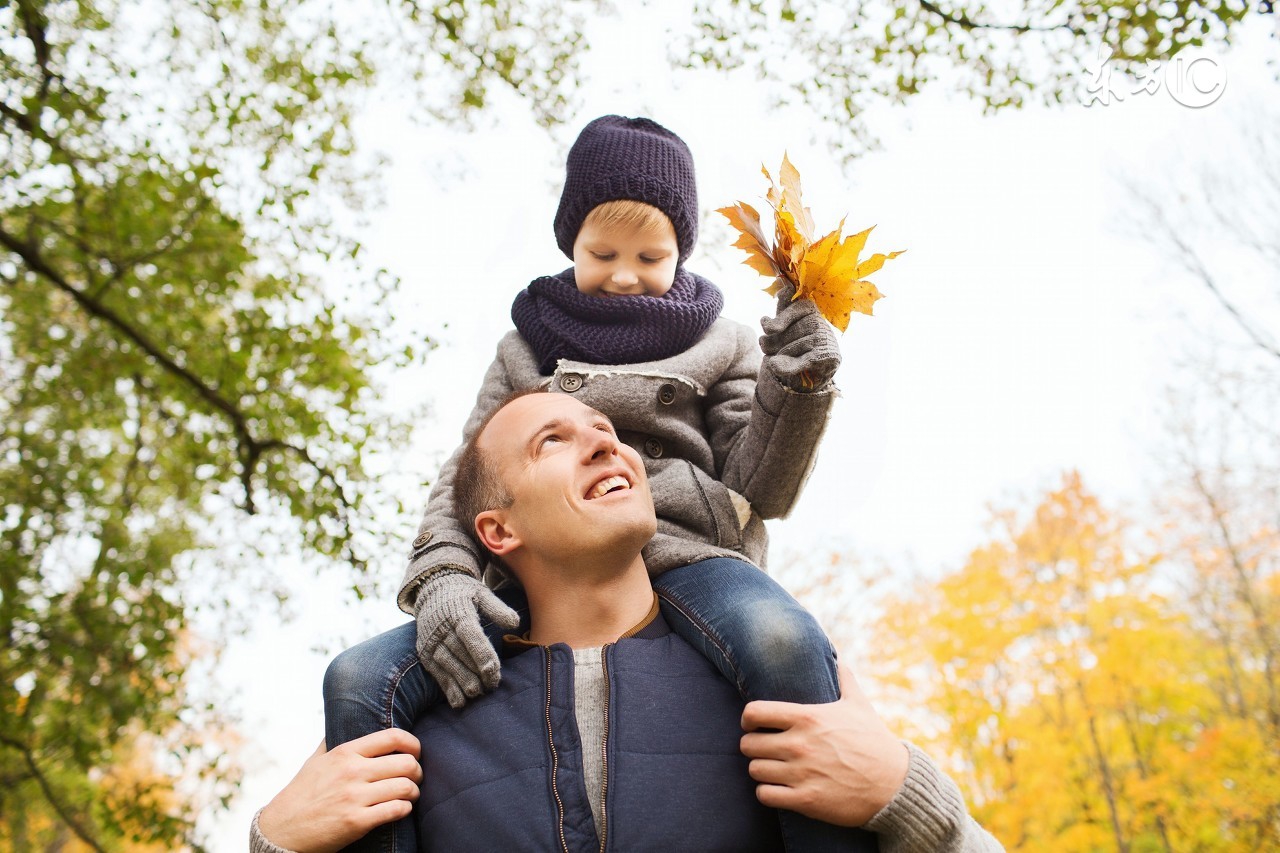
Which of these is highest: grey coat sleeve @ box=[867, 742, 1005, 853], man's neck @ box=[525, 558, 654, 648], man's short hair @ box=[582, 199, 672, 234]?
man's short hair @ box=[582, 199, 672, 234]

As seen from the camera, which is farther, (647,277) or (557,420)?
(647,277)

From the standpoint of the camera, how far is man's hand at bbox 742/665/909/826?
1983mm

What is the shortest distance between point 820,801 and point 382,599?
5596 millimetres

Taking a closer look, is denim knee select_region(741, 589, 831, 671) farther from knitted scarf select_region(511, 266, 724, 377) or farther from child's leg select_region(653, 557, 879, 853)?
knitted scarf select_region(511, 266, 724, 377)

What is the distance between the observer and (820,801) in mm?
1979

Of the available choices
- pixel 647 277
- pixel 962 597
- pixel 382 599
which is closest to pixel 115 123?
pixel 382 599

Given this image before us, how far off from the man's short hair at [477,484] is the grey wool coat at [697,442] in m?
0.03

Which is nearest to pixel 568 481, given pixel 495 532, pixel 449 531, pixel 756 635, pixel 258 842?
pixel 495 532

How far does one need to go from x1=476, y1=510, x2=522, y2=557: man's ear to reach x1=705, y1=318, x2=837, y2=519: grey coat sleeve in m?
0.67

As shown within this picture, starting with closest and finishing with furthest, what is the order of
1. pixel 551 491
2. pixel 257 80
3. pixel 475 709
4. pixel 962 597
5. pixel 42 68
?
pixel 475 709, pixel 551 491, pixel 42 68, pixel 257 80, pixel 962 597

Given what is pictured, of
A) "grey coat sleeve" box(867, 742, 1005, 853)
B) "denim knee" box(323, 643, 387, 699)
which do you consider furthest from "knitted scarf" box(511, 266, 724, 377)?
"grey coat sleeve" box(867, 742, 1005, 853)

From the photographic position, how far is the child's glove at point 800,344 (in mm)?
2342

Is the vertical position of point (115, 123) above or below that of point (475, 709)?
above

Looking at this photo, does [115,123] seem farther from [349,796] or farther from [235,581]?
[349,796]
